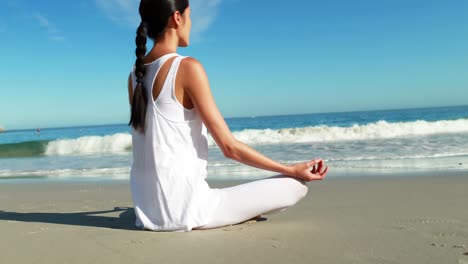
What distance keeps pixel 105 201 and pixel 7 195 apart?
83.0 inches

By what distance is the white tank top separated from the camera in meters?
2.62

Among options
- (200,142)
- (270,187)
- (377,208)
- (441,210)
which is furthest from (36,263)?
(441,210)

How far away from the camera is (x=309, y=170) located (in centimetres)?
279

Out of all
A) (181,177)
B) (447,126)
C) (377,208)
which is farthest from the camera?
(447,126)

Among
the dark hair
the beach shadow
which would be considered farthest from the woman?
the beach shadow

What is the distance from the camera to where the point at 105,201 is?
16.8 feet

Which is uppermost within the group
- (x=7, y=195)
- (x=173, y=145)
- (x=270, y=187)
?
(x=173, y=145)

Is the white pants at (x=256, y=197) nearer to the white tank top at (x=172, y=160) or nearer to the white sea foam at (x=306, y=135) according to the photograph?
the white tank top at (x=172, y=160)

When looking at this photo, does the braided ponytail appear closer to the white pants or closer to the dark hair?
the dark hair

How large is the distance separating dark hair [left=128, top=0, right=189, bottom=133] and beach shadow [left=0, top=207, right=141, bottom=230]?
860 millimetres

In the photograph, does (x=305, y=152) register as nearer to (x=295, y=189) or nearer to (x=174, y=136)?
(x=295, y=189)

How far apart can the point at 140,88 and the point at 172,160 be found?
506 mm

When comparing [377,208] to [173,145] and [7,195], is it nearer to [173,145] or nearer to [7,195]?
[173,145]

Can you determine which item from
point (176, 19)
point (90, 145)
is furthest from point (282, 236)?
point (90, 145)
